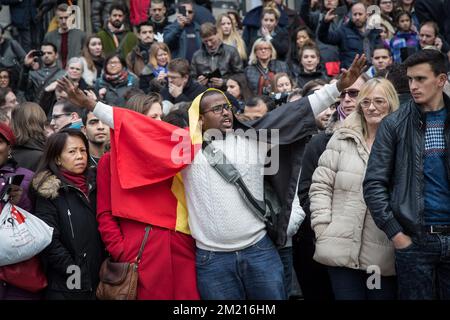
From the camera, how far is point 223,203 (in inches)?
233

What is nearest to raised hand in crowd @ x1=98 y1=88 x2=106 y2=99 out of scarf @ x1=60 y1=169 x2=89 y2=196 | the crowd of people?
the crowd of people

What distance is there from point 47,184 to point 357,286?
7.33 feet

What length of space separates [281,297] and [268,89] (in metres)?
5.33

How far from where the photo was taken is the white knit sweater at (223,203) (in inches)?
233

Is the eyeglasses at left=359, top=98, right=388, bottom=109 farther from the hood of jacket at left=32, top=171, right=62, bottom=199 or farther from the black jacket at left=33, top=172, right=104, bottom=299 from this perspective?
the hood of jacket at left=32, top=171, right=62, bottom=199

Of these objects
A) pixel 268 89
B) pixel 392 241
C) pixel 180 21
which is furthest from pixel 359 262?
pixel 180 21

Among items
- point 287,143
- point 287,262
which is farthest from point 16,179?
point 287,262

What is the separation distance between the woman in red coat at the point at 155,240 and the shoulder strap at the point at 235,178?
0.42 meters

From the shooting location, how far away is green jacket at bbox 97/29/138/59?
14.0 metres

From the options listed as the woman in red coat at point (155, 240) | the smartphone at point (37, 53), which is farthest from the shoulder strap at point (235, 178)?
the smartphone at point (37, 53)

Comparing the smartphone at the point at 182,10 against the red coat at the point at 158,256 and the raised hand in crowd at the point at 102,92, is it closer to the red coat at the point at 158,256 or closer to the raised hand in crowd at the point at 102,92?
the raised hand in crowd at the point at 102,92

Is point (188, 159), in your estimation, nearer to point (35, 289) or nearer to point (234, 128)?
point (234, 128)

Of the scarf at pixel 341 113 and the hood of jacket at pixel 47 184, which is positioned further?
the scarf at pixel 341 113

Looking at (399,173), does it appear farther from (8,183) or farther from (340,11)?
(340,11)
